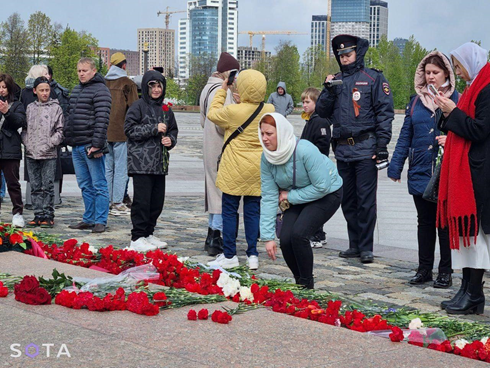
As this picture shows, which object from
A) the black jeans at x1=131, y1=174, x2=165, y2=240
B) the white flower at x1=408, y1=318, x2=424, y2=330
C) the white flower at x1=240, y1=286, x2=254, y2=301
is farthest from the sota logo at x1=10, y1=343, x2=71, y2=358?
the black jeans at x1=131, y1=174, x2=165, y2=240

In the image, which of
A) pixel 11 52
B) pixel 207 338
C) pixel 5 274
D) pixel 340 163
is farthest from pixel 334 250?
pixel 11 52

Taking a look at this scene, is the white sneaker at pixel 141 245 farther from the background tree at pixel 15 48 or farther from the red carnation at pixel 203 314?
the background tree at pixel 15 48

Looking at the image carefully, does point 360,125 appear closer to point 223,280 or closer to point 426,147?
point 426,147

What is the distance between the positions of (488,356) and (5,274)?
136 inches

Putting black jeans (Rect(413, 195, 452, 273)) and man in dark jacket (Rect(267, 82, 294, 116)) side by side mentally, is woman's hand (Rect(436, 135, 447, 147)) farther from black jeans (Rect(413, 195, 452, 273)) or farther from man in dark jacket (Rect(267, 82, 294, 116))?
man in dark jacket (Rect(267, 82, 294, 116))

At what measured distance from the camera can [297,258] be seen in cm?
573

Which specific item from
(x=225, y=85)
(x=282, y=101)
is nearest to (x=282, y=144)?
(x=225, y=85)

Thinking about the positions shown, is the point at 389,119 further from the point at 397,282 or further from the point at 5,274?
the point at 5,274

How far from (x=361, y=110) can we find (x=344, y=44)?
652 millimetres

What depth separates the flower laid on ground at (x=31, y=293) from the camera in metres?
4.91

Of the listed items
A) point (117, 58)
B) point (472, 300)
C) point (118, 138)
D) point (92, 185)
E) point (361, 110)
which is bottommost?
point (472, 300)

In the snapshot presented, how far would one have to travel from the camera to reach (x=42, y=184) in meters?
9.79

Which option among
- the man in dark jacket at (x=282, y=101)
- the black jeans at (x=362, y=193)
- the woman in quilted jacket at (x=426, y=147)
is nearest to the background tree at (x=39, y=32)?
the man in dark jacket at (x=282, y=101)

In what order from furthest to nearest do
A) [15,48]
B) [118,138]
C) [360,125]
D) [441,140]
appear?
[15,48]
[118,138]
[360,125]
[441,140]
